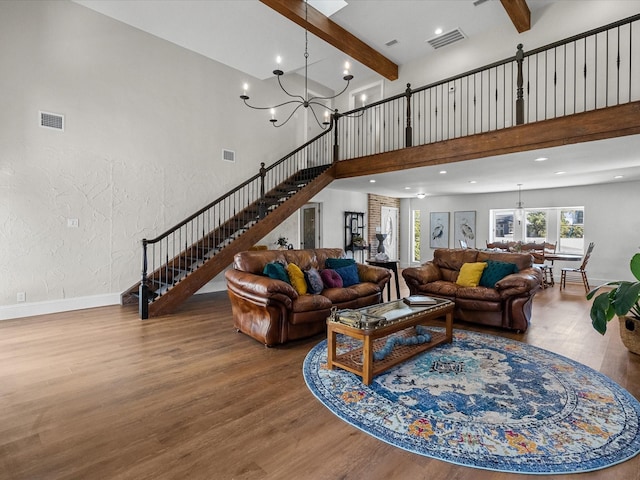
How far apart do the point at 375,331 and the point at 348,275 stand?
83.1 inches

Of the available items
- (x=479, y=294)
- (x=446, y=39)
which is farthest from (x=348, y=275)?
(x=446, y=39)

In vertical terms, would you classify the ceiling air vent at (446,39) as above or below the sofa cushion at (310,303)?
above

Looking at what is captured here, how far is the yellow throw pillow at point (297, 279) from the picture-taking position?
409 centimetres

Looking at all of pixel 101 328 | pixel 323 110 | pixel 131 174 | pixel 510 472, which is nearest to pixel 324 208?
pixel 323 110

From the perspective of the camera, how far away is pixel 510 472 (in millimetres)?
1672

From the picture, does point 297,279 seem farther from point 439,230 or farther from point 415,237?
point 415,237

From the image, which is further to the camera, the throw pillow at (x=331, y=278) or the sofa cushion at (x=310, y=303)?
the throw pillow at (x=331, y=278)

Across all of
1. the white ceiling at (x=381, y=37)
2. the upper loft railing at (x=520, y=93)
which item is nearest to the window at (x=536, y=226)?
the white ceiling at (x=381, y=37)

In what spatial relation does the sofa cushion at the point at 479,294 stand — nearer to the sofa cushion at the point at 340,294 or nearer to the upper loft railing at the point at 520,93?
the sofa cushion at the point at 340,294

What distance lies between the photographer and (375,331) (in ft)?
8.65

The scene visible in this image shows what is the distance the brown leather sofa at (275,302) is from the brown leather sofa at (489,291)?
98cm

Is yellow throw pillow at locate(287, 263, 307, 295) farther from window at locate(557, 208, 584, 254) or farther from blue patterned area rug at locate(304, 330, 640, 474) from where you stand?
window at locate(557, 208, 584, 254)

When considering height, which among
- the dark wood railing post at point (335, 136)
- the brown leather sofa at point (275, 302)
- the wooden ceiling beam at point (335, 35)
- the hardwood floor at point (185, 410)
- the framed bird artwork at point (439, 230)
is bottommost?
the hardwood floor at point (185, 410)

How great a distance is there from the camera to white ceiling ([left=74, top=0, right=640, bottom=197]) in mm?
5070
